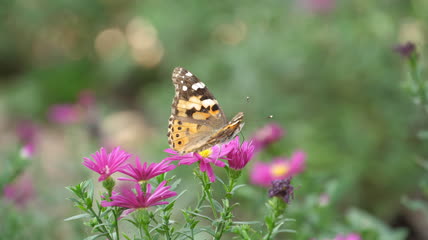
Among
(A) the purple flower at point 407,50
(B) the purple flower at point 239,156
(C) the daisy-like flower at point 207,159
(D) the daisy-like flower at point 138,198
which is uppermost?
(A) the purple flower at point 407,50

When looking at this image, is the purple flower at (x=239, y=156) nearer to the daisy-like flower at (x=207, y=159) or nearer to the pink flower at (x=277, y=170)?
the daisy-like flower at (x=207, y=159)

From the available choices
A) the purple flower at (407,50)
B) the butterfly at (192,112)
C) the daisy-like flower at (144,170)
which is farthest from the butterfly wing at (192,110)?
the purple flower at (407,50)

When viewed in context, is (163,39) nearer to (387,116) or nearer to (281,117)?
(281,117)

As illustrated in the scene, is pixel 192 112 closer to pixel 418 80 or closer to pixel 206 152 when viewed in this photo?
pixel 206 152

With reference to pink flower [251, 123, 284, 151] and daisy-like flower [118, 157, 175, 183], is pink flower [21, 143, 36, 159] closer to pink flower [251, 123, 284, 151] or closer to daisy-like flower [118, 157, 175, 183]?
pink flower [251, 123, 284, 151]

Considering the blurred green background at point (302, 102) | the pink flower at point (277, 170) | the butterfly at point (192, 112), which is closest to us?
the butterfly at point (192, 112)

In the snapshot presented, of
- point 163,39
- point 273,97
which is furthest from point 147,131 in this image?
point 273,97

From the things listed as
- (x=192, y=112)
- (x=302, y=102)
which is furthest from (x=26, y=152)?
(x=302, y=102)
